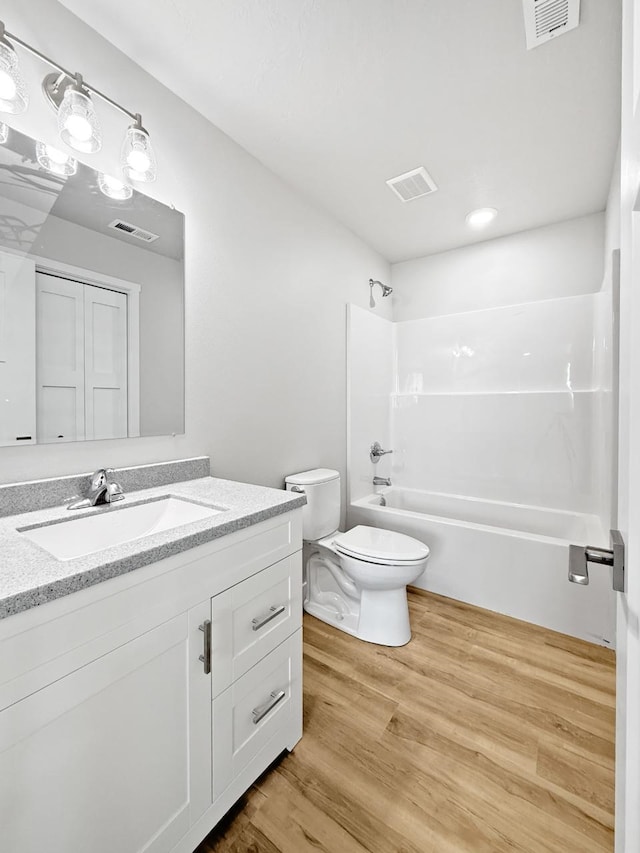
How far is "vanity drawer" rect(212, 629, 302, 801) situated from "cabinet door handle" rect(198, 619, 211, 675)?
110 millimetres

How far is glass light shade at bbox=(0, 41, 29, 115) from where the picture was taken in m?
0.98

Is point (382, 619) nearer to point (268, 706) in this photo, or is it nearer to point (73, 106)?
point (268, 706)

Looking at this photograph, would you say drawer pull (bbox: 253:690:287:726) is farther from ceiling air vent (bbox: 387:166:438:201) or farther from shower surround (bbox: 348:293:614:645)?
ceiling air vent (bbox: 387:166:438:201)

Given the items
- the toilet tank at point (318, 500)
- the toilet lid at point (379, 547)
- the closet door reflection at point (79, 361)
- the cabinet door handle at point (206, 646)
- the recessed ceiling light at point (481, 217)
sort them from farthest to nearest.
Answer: the recessed ceiling light at point (481, 217) < the toilet tank at point (318, 500) < the toilet lid at point (379, 547) < the closet door reflection at point (79, 361) < the cabinet door handle at point (206, 646)

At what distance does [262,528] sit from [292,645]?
465 millimetres

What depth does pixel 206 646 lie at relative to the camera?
0.94 metres

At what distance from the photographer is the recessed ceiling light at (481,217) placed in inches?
94.0

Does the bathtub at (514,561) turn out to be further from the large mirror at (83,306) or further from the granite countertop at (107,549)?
the large mirror at (83,306)

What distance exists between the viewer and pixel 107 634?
0.75 metres

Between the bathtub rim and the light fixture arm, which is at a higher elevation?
the light fixture arm

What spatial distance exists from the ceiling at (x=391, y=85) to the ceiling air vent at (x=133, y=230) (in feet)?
1.96

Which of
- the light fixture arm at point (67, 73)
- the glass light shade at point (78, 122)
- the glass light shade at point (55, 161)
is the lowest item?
the glass light shade at point (55, 161)

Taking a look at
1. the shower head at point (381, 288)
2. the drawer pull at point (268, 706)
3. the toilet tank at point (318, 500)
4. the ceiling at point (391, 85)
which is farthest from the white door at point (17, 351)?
the shower head at point (381, 288)

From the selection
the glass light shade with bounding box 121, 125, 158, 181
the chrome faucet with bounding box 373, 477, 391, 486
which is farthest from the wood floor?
the glass light shade with bounding box 121, 125, 158, 181
